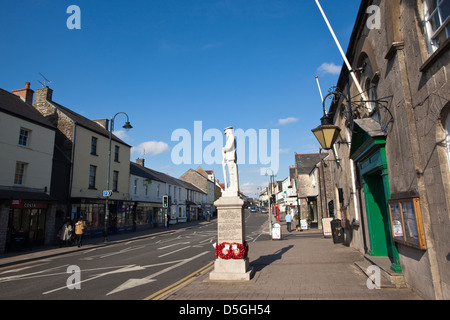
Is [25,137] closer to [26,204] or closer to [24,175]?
[24,175]

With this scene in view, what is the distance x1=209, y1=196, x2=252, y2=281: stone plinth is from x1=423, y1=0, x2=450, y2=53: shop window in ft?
19.6

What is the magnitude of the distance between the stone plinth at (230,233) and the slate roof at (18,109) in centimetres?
1597

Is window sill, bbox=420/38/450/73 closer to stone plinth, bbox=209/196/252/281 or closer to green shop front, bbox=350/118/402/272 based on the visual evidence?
green shop front, bbox=350/118/402/272

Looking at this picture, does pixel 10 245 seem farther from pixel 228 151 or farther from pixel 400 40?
pixel 400 40

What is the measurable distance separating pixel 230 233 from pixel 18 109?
59.3ft

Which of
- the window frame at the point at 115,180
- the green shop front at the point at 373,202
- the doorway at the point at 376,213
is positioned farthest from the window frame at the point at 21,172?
the doorway at the point at 376,213

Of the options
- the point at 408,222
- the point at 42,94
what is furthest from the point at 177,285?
the point at 42,94

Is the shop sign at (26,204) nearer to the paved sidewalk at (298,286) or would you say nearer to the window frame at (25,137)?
the window frame at (25,137)

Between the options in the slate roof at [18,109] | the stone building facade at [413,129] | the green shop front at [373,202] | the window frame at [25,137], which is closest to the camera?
the stone building facade at [413,129]

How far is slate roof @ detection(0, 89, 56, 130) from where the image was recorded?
17047 millimetres

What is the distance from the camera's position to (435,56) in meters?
4.50

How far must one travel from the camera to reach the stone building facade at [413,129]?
472cm

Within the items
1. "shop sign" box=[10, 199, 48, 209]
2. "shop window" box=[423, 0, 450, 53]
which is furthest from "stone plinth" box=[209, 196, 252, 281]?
"shop sign" box=[10, 199, 48, 209]

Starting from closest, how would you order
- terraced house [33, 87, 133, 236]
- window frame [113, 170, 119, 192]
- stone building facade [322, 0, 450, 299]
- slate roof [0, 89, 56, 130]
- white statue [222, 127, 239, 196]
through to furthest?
stone building facade [322, 0, 450, 299] → white statue [222, 127, 239, 196] → slate roof [0, 89, 56, 130] → terraced house [33, 87, 133, 236] → window frame [113, 170, 119, 192]
